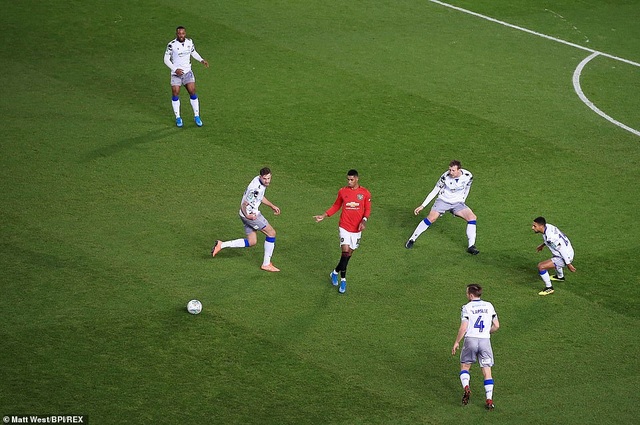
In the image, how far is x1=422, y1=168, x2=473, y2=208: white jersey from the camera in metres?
22.5

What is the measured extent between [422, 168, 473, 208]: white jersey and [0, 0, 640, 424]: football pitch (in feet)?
3.54

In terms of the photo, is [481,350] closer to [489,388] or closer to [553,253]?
[489,388]

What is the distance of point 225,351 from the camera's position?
1795 cm

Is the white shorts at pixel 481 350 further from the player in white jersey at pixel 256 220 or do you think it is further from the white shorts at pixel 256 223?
the white shorts at pixel 256 223

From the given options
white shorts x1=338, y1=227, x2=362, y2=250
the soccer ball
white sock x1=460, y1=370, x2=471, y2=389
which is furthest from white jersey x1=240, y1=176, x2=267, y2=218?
white sock x1=460, y1=370, x2=471, y2=389

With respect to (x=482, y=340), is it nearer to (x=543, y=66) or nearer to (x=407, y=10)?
(x=543, y=66)

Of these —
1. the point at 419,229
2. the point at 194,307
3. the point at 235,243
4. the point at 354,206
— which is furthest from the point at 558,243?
the point at 194,307

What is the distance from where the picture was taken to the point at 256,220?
2097cm

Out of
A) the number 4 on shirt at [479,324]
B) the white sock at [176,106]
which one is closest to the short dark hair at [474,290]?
the number 4 on shirt at [479,324]

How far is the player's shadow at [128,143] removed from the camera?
1037 inches

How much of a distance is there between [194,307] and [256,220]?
281 cm

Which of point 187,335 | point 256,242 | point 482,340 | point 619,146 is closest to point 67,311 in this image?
point 187,335

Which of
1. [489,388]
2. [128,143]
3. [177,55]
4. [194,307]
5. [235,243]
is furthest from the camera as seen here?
[177,55]

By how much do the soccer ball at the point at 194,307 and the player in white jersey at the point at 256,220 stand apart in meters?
2.50
